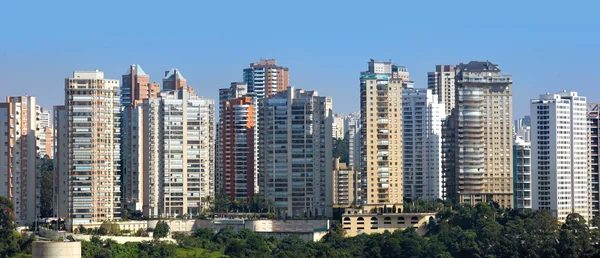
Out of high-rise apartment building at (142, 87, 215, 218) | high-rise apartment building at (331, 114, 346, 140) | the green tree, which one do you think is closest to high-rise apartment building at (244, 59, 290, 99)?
high-rise apartment building at (331, 114, 346, 140)

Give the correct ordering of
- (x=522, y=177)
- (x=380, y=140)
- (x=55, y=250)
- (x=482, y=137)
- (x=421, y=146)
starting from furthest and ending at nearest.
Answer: (x=421, y=146) < (x=482, y=137) < (x=380, y=140) < (x=522, y=177) < (x=55, y=250)

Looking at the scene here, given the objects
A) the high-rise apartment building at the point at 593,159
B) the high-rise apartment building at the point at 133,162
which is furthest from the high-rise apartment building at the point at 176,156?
the high-rise apartment building at the point at 593,159

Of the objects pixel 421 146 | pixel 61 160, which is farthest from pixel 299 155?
pixel 61 160

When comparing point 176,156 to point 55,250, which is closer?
point 55,250

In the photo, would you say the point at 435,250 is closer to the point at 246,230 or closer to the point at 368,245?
the point at 368,245

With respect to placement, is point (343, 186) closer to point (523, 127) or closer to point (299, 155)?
point (299, 155)

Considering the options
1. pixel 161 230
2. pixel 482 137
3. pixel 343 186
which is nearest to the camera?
pixel 161 230
